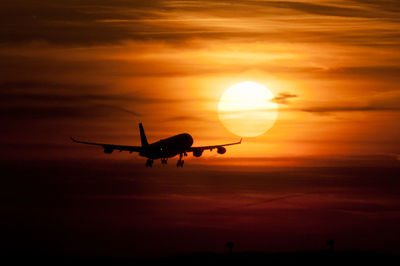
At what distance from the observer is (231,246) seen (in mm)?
196375

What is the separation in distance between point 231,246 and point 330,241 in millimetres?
26509

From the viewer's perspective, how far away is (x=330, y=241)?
193 m
